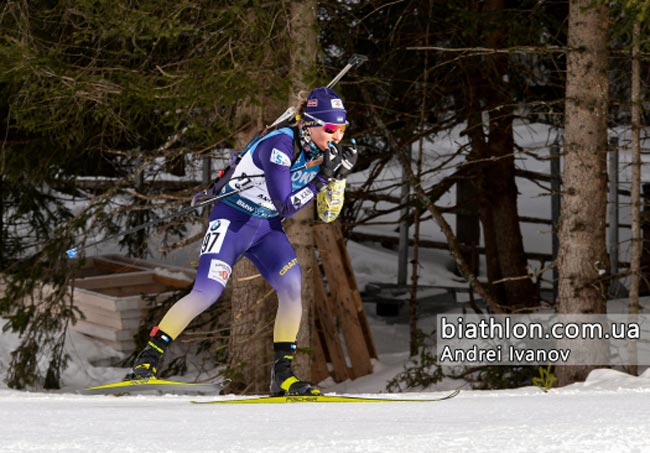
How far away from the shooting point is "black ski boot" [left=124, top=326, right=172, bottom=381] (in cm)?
669

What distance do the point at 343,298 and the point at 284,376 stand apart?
18.7 ft

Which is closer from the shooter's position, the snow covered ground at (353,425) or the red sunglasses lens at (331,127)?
the snow covered ground at (353,425)

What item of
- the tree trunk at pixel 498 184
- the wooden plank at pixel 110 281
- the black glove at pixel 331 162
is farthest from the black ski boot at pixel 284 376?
the wooden plank at pixel 110 281

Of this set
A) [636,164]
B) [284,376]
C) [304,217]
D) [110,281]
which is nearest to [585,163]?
[636,164]

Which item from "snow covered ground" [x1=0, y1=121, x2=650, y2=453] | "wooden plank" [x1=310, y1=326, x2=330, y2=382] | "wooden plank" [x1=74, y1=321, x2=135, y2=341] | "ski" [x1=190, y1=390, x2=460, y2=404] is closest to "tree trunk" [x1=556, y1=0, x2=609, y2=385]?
"snow covered ground" [x1=0, y1=121, x2=650, y2=453]

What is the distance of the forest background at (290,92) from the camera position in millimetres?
9102

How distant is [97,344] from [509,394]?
7.91 metres

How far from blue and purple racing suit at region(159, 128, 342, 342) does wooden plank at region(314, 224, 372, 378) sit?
5.33 m

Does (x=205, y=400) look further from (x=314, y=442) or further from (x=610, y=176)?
(x=610, y=176)

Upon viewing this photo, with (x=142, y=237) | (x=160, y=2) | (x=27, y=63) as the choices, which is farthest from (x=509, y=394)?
(x=142, y=237)

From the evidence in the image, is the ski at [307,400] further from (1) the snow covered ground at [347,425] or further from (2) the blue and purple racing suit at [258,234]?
(2) the blue and purple racing suit at [258,234]

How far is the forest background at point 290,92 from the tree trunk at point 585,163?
0.04 feet

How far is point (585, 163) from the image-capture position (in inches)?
360

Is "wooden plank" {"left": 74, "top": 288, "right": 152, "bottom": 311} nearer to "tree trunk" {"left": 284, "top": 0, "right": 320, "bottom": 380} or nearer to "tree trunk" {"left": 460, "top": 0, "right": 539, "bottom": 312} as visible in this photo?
"tree trunk" {"left": 284, "top": 0, "right": 320, "bottom": 380}
